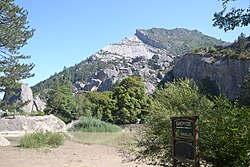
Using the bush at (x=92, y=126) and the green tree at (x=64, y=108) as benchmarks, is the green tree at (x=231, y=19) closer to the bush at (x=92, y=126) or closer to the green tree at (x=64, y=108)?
the bush at (x=92, y=126)

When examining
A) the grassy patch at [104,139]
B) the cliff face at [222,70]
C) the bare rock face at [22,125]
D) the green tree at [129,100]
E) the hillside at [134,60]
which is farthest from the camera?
the hillside at [134,60]

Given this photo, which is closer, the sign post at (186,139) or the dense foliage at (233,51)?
the sign post at (186,139)

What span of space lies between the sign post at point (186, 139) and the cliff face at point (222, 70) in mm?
37939

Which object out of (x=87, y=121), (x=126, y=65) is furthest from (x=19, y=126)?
(x=126, y=65)

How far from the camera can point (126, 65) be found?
121562 mm

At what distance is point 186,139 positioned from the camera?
15.8ft

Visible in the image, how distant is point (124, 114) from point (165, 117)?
33848 millimetres

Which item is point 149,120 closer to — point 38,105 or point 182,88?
point 182,88

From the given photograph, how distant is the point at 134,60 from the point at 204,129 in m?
123

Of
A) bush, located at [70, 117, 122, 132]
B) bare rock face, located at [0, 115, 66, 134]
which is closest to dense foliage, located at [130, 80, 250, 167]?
bare rock face, located at [0, 115, 66, 134]

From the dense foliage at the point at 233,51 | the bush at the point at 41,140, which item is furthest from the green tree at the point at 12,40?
the dense foliage at the point at 233,51

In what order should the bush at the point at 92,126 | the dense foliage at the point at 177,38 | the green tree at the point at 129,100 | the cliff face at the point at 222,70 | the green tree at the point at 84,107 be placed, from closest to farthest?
the bush at the point at 92,126 < the green tree at the point at 129,100 < the green tree at the point at 84,107 < the cliff face at the point at 222,70 < the dense foliage at the point at 177,38

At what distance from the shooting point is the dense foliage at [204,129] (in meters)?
4.57

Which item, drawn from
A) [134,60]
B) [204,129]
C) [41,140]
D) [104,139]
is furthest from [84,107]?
[134,60]
